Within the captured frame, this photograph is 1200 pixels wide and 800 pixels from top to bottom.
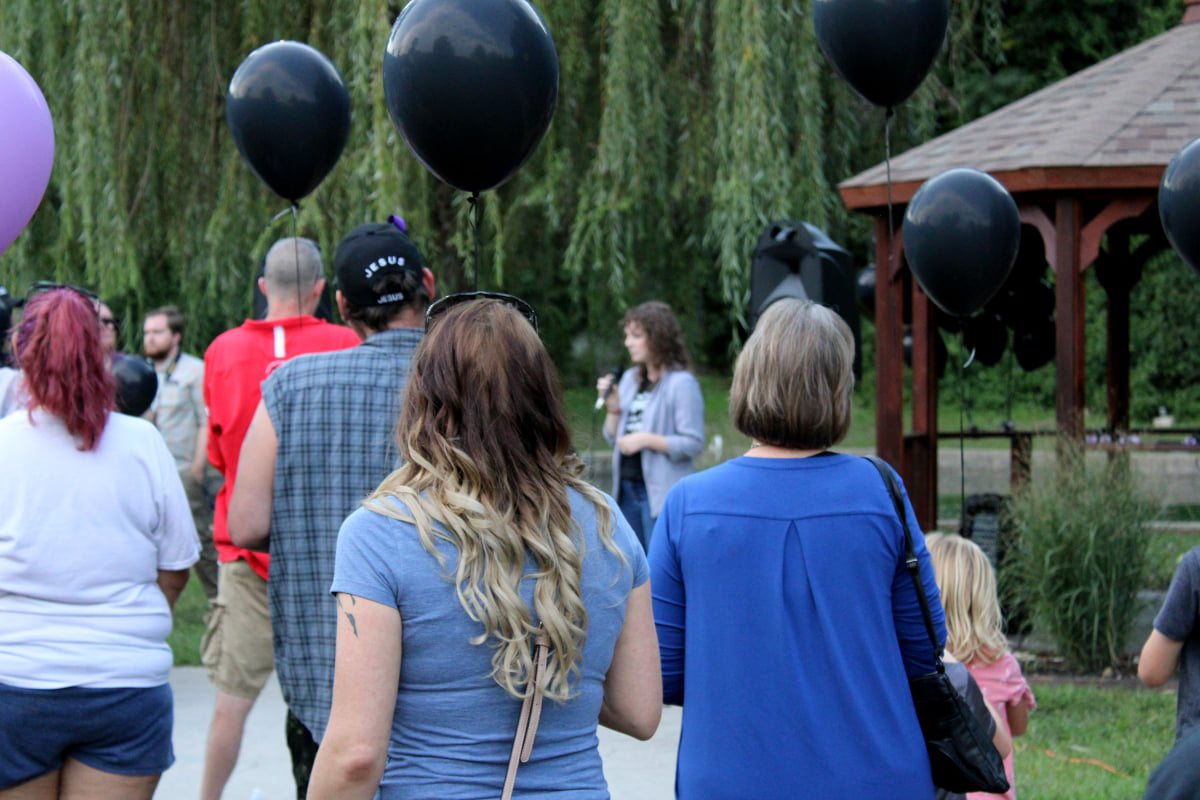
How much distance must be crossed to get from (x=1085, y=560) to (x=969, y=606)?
11.2 feet

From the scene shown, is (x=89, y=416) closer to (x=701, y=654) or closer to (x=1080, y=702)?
(x=701, y=654)

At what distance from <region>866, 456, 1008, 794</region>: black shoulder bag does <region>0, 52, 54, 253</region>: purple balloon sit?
80.9 inches

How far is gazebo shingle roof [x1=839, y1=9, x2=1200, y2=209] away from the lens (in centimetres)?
725

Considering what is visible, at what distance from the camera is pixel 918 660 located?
7.87 ft

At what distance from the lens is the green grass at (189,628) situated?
6887 millimetres

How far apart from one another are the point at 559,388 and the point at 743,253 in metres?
5.76

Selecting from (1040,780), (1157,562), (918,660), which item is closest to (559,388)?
(918,660)

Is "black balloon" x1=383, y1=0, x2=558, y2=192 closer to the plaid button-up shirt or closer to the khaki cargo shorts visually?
the plaid button-up shirt

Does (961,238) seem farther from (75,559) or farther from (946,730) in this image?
(75,559)

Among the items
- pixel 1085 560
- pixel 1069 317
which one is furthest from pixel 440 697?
pixel 1069 317

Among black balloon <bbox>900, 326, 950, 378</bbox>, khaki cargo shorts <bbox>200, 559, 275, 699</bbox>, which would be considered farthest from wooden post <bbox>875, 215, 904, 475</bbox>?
khaki cargo shorts <bbox>200, 559, 275, 699</bbox>

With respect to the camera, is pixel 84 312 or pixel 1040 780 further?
pixel 1040 780

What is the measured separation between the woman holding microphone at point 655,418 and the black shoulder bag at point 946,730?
3893mm

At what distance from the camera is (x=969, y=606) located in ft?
10.2
